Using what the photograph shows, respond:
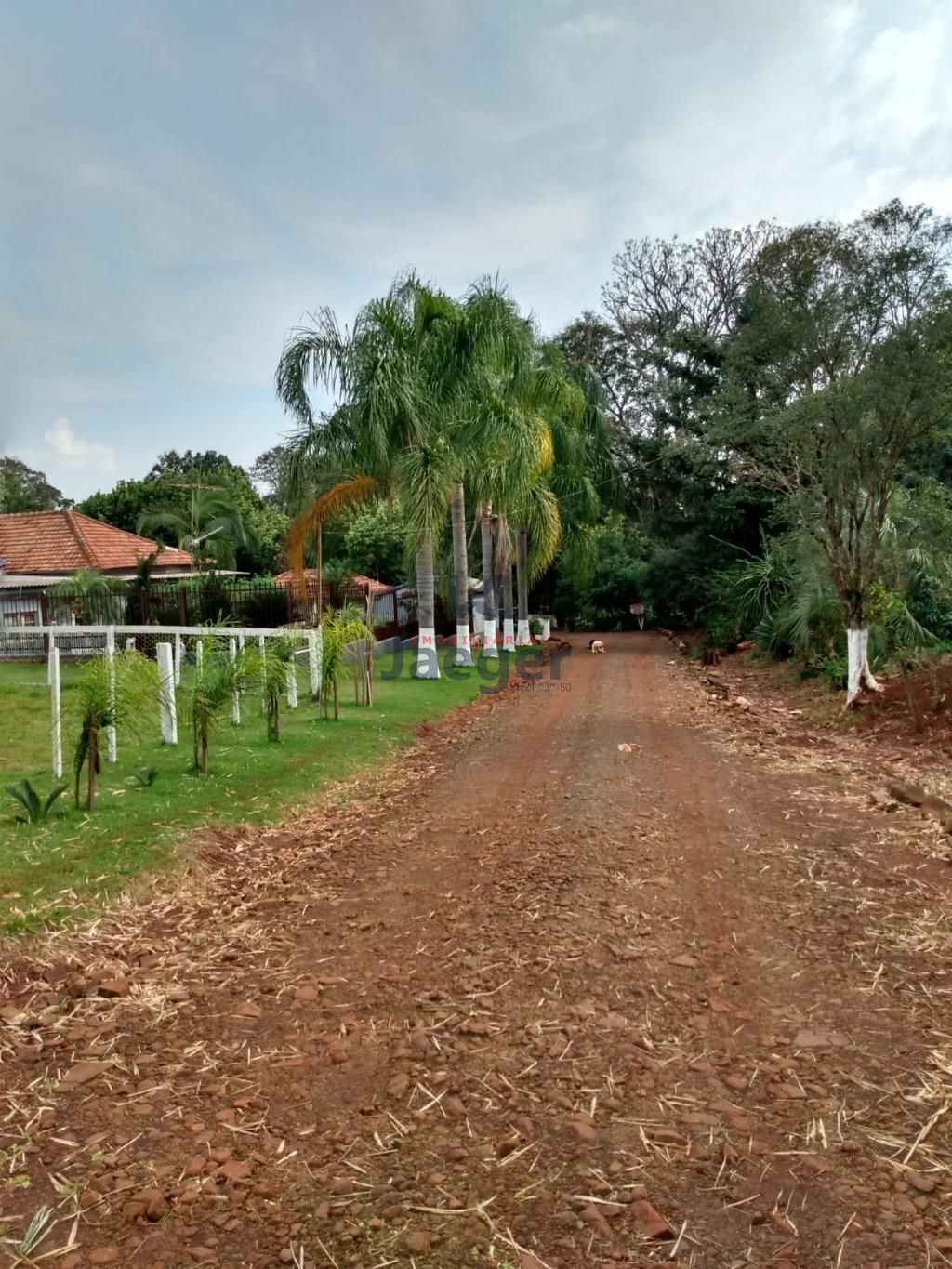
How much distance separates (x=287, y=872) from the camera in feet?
18.8

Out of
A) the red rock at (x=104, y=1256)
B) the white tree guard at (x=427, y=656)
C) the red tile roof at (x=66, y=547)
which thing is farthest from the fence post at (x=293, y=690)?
the red tile roof at (x=66, y=547)

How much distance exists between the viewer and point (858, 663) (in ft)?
40.8

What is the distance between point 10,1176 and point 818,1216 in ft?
8.08

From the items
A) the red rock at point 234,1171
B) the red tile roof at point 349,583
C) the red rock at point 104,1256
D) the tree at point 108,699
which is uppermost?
the red tile roof at point 349,583

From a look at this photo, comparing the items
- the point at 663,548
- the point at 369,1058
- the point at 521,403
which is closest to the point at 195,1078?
the point at 369,1058

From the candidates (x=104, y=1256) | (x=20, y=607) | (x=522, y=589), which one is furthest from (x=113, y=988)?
(x=522, y=589)

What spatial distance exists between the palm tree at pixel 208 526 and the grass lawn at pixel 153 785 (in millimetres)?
16660

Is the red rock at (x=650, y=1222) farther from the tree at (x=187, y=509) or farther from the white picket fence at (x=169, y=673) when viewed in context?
the tree at (x=187, y=509)

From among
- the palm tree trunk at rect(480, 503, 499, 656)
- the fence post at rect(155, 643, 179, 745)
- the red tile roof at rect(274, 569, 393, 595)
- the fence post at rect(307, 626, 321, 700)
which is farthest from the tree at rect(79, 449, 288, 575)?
the fence post at rect(155, 643, 179, 745)

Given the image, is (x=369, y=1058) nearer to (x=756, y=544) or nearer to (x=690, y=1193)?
(x=690, y=1193)

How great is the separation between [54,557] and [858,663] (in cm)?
2258

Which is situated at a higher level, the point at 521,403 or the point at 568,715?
the point at 521,403

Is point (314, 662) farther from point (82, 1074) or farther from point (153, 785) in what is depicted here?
point (82, 1074)

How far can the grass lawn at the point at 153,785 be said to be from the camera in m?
5.24
